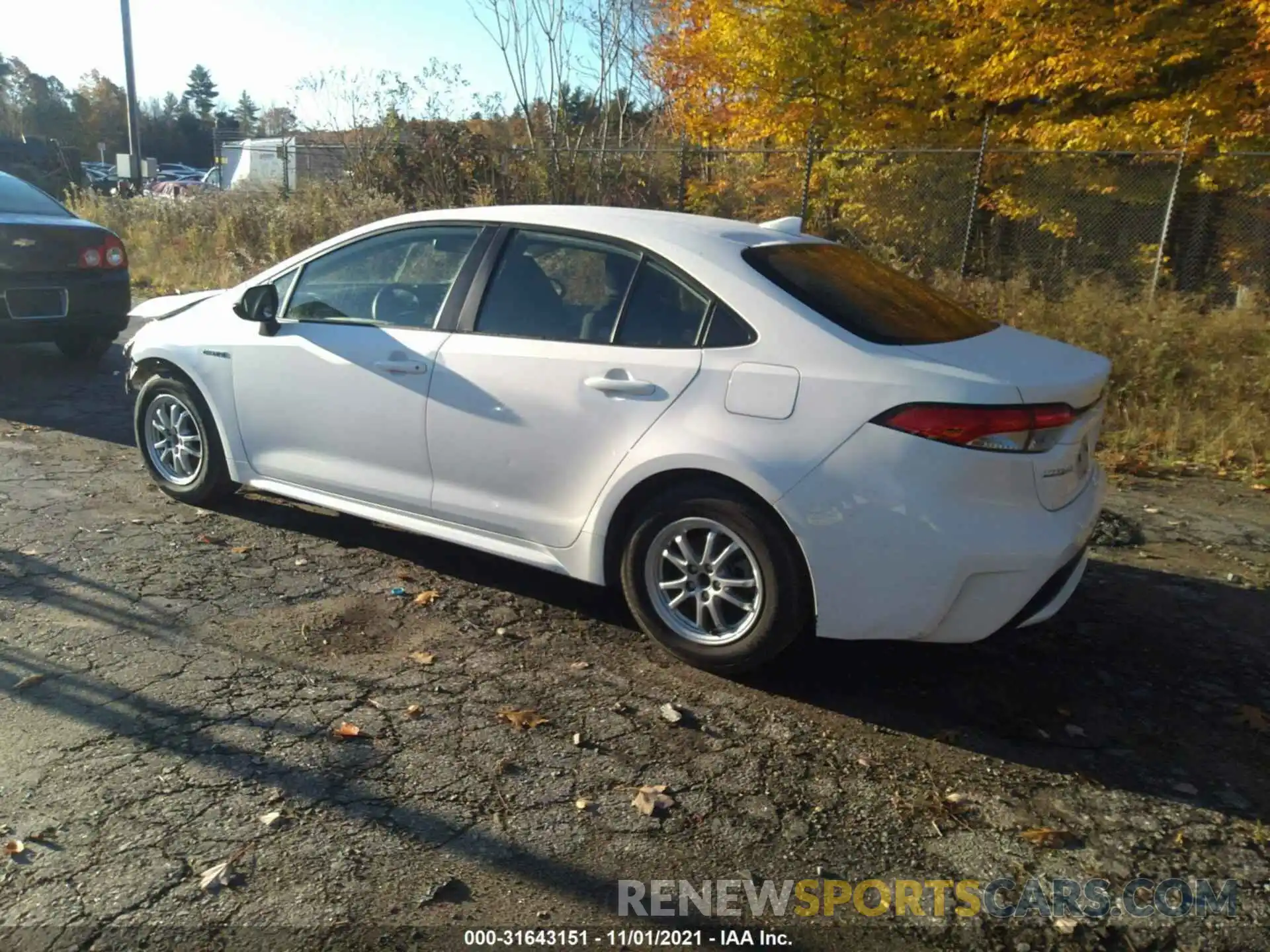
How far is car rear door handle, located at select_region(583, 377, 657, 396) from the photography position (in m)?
3.80

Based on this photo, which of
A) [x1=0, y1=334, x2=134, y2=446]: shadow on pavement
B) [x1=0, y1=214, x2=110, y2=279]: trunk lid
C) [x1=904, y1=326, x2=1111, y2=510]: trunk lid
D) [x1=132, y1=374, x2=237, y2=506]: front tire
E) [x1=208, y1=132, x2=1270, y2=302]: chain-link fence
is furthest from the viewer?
[x1=208, y1=132, x2=1270, y2=302]: chain-link fence

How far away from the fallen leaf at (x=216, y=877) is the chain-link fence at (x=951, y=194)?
356 inches

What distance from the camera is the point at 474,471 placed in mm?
4270

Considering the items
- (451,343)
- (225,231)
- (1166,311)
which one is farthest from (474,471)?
(225,231)

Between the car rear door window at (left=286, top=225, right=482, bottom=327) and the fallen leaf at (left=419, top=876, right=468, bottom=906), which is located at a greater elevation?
the car rear door window at (left=286, top=225, right=482, bottom=327)

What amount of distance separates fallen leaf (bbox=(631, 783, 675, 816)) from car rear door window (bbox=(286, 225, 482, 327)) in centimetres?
227

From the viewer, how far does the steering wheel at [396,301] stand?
15.1 feet

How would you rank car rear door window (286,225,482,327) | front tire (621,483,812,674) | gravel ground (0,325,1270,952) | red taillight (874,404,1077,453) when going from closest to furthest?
1. gravel ground (0,325,1270,952)
2. red taillight (874,404,1077,453)
3. front tire (621,483,812,674)
4. car rear door window (286,225,482,327)

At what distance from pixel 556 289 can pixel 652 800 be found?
2.14 meters

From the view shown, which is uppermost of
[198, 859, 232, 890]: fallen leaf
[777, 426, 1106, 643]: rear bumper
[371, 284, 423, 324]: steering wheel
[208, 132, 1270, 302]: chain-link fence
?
[208, 132, 1270, 302]: chain-link fence

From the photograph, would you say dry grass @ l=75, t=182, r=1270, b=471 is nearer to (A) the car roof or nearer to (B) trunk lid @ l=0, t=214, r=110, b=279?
(A) the car roof

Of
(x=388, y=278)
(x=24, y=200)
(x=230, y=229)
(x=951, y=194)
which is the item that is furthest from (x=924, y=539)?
(x=230, y=229)

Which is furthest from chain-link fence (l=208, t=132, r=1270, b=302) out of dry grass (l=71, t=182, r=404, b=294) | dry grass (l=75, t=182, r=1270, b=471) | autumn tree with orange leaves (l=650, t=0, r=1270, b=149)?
dry grass (l=71, t=182, r=404, b=294)

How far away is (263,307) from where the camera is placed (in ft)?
16.1
